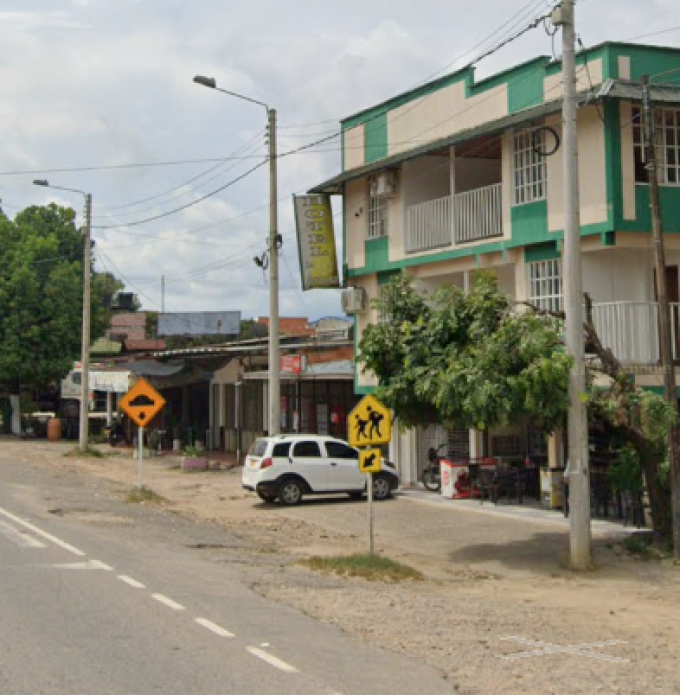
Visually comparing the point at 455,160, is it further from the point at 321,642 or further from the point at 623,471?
the point at 321,642

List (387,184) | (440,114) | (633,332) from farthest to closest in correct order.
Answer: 1. (387,184)
2. (440,114)
3. (633,332)

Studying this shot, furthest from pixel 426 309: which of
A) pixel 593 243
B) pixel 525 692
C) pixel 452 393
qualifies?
pixel 525 692

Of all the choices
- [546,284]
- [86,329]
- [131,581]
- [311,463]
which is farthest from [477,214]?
[86,329]

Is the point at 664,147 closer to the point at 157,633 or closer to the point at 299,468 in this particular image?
the point at 299,468

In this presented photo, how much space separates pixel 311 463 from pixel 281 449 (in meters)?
0.85

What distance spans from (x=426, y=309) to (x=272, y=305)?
8.56 meters

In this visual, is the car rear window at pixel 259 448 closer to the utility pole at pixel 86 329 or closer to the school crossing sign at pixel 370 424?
the school crossing sign at pixel 370 424

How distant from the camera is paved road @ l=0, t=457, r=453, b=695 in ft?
25.3

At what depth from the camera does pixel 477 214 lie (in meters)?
22.8

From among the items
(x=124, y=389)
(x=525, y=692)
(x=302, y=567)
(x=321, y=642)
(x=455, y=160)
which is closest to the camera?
(x=525, y=692)

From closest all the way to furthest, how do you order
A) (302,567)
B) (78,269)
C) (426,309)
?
(302,567)
(426,309)
(78,269)

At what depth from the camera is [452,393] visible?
50.0 feet

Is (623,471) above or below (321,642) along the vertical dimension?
above

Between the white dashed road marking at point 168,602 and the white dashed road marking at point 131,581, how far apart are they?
0.67 metres
